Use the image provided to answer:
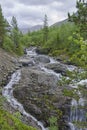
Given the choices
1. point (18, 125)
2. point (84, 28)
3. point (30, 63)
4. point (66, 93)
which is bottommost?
point (30, 63)

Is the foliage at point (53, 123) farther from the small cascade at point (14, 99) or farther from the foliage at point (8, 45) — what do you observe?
the foliage at point (8, 45)

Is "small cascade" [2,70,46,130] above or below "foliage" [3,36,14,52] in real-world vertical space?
above

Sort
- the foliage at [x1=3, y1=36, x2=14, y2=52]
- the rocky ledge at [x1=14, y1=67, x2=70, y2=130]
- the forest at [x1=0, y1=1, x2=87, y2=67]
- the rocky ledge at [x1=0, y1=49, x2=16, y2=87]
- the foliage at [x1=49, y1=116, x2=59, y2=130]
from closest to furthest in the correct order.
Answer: the forest at [x1=0, y1=1, x2=87, y2=67] → the foliage at [x1=49, y1=116, x2=59, y2=130] → the rocky ledge at [x1=14, y1=67, x2=70, y2=130] → the rocky ledge at [x1=0, y1=49, x2=16, y2=87] → the foliage at [x1=3, y1=36, x2=14, y2=52]

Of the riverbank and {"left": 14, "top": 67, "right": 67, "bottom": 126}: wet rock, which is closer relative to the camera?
the riverbank

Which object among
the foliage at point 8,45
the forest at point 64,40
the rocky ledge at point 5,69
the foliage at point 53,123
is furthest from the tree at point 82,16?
the foliage at point 8,45

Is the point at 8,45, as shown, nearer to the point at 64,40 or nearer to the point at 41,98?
the point at 64,40

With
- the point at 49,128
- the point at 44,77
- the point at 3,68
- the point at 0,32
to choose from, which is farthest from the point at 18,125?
the point at 0,32

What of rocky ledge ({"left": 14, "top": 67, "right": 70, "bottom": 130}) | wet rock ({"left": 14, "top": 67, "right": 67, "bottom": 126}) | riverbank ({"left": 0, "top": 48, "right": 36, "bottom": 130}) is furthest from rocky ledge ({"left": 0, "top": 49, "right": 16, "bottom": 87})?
rocky ledge ({"left": 14, "top": 67, "right": 70, "bottom": 130})

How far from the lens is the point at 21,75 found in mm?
49125

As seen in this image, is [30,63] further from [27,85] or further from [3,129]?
[3,129]

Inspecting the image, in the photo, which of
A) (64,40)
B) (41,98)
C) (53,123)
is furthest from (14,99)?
(64,40)

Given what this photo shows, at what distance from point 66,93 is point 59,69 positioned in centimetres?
4187

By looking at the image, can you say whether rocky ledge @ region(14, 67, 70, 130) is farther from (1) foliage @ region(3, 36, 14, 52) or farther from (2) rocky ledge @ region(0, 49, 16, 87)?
(1) foliage @ region(3, 36, 14, 52)

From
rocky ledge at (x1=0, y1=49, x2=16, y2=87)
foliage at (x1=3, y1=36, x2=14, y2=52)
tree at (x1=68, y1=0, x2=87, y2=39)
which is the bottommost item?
foliage at (x1=3, y1=36, x2=14, y2=52)
